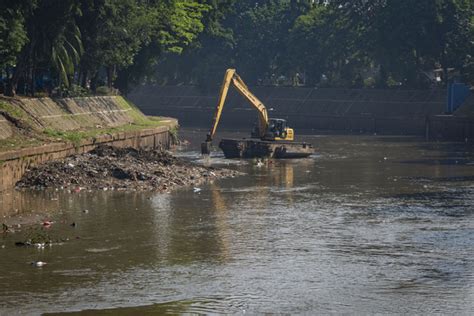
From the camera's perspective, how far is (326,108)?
118625 millimetres

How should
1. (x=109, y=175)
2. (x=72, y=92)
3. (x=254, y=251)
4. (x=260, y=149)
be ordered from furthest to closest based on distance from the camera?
(x=72, y=92)
(x=260, y=149)
(x=109, y=175)
(x=254, y=251)

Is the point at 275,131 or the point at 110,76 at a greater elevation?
the point at 110,76

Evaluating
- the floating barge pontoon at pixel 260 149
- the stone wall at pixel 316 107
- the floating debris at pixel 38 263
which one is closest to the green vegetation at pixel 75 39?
the floating barge pontoon at pixel 260 149

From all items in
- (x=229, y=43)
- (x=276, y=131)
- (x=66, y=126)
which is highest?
(x=229, y=43)

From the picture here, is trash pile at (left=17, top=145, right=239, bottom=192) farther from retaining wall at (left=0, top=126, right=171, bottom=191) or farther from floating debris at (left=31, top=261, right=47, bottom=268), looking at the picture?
floating debris at (left=31, top=261, right=47, bottom=268)

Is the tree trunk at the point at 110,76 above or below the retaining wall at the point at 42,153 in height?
above

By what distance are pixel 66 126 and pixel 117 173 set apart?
1301 cm

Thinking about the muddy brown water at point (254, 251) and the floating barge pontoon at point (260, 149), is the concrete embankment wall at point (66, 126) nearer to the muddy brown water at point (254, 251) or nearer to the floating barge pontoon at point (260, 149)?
the muddy brown water at point (254, 251)

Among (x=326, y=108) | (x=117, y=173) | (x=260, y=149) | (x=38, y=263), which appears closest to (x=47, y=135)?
(x=117, y=173)

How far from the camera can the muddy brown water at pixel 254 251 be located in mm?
28703

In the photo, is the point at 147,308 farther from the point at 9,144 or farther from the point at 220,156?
the point at 220,156

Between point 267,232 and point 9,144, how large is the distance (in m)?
17.2

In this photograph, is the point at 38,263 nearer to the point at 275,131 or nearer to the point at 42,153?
the point at 42,153

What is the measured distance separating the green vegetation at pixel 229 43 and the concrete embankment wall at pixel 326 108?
2.68m
